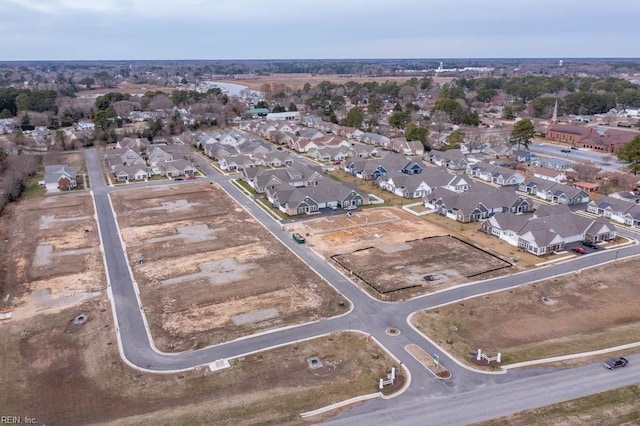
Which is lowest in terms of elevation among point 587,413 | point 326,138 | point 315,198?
point 587,413

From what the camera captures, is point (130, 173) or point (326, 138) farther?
point (326, 138)

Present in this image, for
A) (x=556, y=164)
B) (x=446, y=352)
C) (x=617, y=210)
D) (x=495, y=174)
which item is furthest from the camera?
(x=556, y=164)

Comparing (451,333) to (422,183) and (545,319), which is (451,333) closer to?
(545,319)

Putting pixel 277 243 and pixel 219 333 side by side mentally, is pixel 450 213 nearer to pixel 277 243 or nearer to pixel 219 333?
pixel 277 243

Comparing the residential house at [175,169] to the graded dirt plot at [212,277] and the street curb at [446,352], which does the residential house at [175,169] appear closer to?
the graded dirt plot at [212,277]

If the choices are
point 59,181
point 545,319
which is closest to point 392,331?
point 545,319

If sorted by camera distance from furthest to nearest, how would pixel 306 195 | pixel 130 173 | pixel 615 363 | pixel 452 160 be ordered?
pixel 452 160 < pixel 130 173 < pixel 306 195 < pixel 615 363
